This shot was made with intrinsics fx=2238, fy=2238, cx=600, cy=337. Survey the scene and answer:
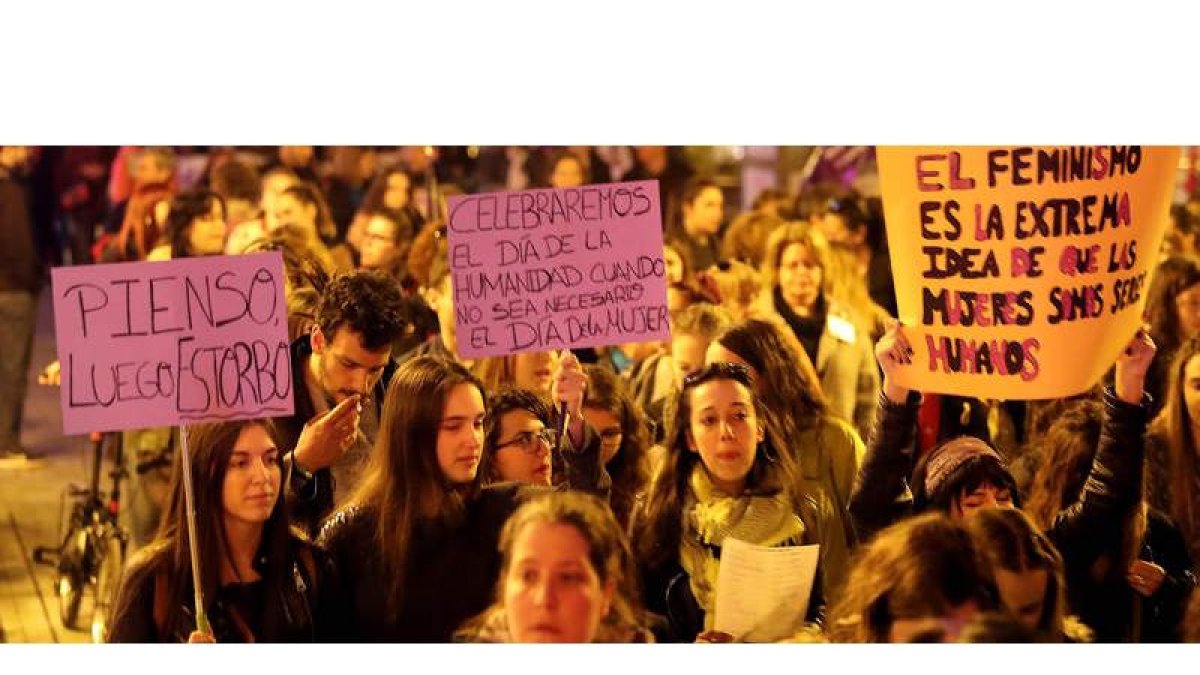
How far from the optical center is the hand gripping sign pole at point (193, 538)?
5.62 m

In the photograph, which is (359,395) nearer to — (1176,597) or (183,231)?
(183,231)

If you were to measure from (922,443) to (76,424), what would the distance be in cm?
220

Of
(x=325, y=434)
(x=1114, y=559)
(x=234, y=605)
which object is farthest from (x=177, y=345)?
(x=1114, y=559)

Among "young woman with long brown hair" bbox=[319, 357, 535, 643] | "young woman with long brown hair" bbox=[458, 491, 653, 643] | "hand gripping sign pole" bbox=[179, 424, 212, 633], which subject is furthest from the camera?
"young woman with long brown hair" bbox=[319, 357, 535, 643]

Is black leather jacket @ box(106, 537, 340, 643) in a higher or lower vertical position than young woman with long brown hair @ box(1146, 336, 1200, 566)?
lower

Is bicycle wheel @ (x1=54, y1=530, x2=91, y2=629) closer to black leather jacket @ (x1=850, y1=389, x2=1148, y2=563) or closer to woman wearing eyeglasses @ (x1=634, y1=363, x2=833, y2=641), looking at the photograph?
woman wearing eyeglasses @ (x1=634, y1=363, x2=833, y2=641)

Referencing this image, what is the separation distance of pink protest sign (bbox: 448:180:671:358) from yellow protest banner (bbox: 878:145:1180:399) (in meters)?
0.69

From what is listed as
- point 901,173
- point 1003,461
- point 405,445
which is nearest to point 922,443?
point 1003,461

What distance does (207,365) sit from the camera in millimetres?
5688

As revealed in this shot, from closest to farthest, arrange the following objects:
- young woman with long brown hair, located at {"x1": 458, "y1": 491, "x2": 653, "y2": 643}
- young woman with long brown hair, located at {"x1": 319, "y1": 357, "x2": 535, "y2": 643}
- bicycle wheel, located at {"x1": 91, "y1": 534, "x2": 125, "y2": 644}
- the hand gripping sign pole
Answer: young woman with long brown hair, located at {"x1": 458, "y1": 491, "x2": 653, "y2": 643}, the hand gripping sign pole, young woman with long brown hair, located at {"x1": 319, "y1": 357, "x2": 535, "y2": 643}, bicycle wheel, located at {"x1": 91, "y1": 534, "x2": 125, "y2": 644}

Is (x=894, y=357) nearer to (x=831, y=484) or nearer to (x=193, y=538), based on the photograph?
(x=831, y=484)

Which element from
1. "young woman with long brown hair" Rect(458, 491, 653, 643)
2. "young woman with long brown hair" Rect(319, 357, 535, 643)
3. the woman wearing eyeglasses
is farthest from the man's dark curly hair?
the woman wearing eyeglasses

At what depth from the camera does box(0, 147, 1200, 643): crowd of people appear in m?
5.68

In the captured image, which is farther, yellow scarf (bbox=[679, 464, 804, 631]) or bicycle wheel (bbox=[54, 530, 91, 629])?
bicycle wheel (bbox=[54, 530, 91, 629])
